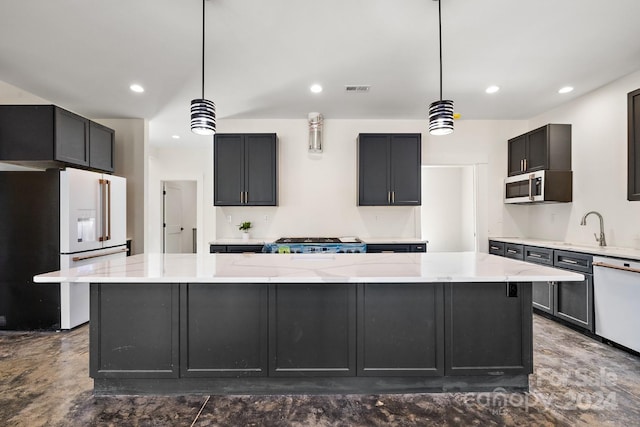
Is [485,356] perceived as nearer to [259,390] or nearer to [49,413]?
[259,390]

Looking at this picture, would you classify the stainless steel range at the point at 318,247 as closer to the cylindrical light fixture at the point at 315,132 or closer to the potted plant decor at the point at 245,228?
the potted plant decor at the point at 245,228

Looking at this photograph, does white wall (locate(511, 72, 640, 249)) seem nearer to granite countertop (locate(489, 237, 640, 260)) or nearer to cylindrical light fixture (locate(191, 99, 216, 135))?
granite countertop (locate(489, 237, 640, 260))

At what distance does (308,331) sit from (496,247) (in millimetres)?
3543

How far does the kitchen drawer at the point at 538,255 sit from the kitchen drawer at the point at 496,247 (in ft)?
1.58

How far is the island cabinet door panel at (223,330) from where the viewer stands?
2.04m

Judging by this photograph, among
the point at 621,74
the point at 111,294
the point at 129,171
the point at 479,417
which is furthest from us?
the point at 129,171

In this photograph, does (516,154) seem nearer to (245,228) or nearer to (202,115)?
(245,228)

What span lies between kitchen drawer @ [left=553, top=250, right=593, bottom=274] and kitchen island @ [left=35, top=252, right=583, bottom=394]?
157cm

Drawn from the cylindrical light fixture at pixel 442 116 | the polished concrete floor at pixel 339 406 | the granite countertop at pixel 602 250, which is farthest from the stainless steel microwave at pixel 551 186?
the cylindrical light fixture at pixel 442 116

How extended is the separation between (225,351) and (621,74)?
444 cm

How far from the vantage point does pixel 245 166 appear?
4.38 meters

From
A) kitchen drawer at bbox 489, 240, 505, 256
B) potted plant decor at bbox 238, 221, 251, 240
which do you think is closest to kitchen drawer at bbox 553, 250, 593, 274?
kitchen drawer at bbox 489, 240, 505, 256

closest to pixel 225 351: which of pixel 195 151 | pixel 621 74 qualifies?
pixel 621 74

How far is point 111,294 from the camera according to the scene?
2.04 metres
